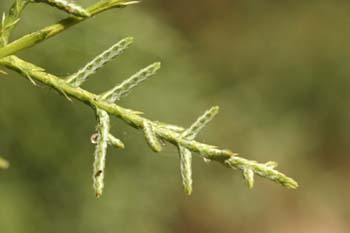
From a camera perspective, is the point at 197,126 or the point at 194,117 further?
the point at 194,117

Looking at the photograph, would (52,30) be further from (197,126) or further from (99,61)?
(197,126)

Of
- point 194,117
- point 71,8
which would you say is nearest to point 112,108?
point 71,8

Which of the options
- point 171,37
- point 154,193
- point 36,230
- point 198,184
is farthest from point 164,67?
point 198,184

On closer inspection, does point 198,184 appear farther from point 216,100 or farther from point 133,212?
point 133,212

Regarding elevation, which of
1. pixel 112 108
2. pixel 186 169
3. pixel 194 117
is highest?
pixel 194 117

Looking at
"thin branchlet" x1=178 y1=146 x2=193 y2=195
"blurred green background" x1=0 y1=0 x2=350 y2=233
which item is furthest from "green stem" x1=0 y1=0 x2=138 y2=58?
"blurred green background" x1=0 y1=0 x2=350 y2=233

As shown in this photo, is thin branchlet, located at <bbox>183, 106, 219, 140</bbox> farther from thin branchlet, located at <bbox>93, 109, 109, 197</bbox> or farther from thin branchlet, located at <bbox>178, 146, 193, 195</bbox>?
thin branchlet, located at <bbox>93, 109, 109, 197</bbox>
